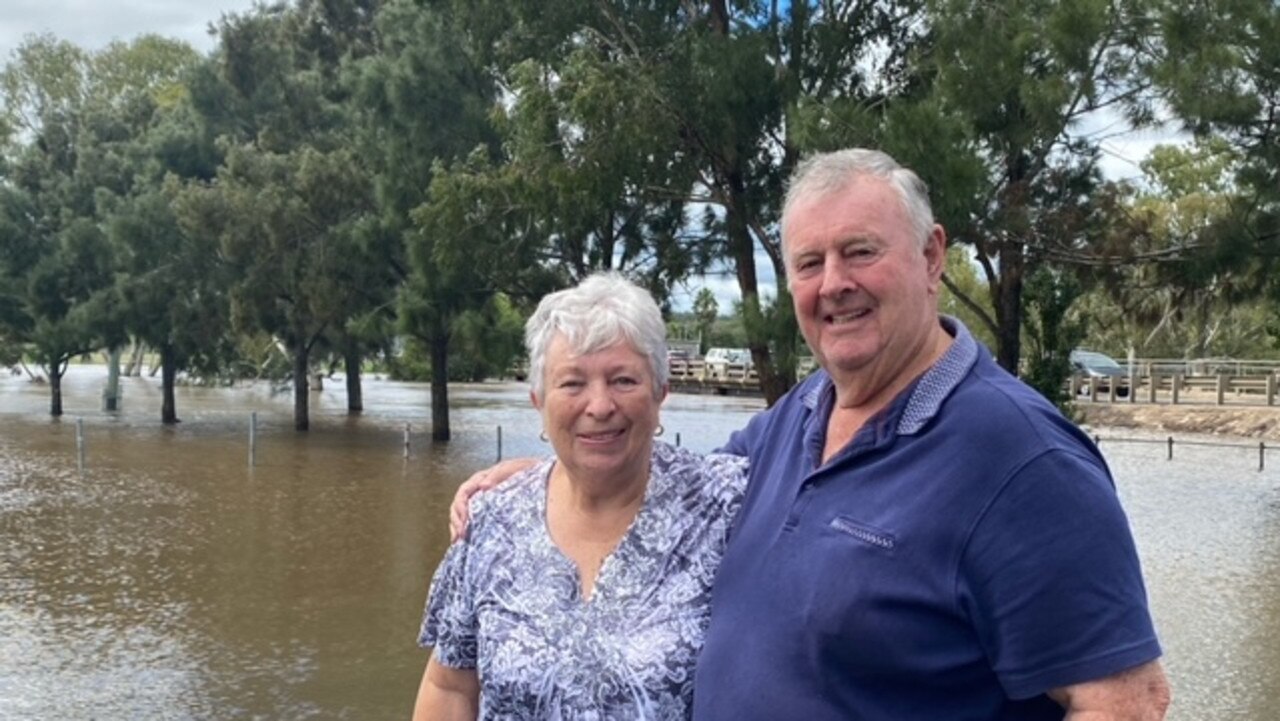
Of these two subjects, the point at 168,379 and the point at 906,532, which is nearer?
the point at 906,532

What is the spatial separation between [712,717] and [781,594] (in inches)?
10.7

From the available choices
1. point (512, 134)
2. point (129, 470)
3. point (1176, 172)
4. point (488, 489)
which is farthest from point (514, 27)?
point (1176, 172)

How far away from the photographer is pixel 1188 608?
10.1 m

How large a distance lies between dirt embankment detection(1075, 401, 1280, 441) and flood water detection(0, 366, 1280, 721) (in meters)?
4.18

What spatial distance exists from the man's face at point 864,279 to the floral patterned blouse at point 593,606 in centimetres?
43

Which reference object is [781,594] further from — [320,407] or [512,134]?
[320,407]

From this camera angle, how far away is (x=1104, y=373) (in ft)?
123

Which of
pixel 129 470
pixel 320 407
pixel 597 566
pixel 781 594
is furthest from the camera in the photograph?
pixel 320 407

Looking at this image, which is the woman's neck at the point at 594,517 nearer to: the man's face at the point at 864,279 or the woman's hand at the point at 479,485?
the woman's hand at the point at 479,485

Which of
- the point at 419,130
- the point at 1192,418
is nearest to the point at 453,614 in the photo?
the point at 419,130

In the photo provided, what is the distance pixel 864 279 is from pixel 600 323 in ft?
1.76

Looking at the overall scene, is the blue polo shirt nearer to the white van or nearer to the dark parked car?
the dark parked car

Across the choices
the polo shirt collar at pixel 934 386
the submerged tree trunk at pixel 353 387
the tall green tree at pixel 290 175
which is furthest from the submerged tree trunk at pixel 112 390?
the polo shirt collar at pixel 934 386

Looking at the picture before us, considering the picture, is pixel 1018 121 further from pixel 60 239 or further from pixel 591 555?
pixel 60 239
